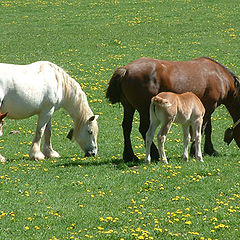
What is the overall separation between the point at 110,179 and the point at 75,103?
309 centimetres

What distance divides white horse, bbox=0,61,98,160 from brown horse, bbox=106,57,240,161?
111cm

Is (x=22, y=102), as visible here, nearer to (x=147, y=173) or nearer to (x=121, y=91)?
(x=121, y=91)

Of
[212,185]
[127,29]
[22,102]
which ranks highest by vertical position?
[22,102]

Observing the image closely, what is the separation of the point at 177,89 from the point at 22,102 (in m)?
3.44

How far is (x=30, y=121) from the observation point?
18.0m

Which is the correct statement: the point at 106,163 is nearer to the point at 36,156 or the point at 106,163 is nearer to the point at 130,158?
the point at 130,158

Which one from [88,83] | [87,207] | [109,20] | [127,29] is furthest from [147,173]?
[109,20]

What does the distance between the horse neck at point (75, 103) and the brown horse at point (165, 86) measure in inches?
41.1

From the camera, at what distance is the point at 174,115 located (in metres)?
11.8

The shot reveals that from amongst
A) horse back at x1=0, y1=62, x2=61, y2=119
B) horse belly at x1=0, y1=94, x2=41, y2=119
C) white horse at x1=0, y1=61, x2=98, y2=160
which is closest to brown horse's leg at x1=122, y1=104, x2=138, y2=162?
white horse at x1=0, y1=61, x2=98, y2=160

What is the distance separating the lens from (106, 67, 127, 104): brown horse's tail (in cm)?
1241

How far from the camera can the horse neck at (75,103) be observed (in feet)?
44.2

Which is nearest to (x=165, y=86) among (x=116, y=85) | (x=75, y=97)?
(x=116, y=85)

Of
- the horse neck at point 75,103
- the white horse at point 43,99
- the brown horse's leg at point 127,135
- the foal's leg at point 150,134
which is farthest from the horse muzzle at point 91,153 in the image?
the foal's leg at point 150,134
